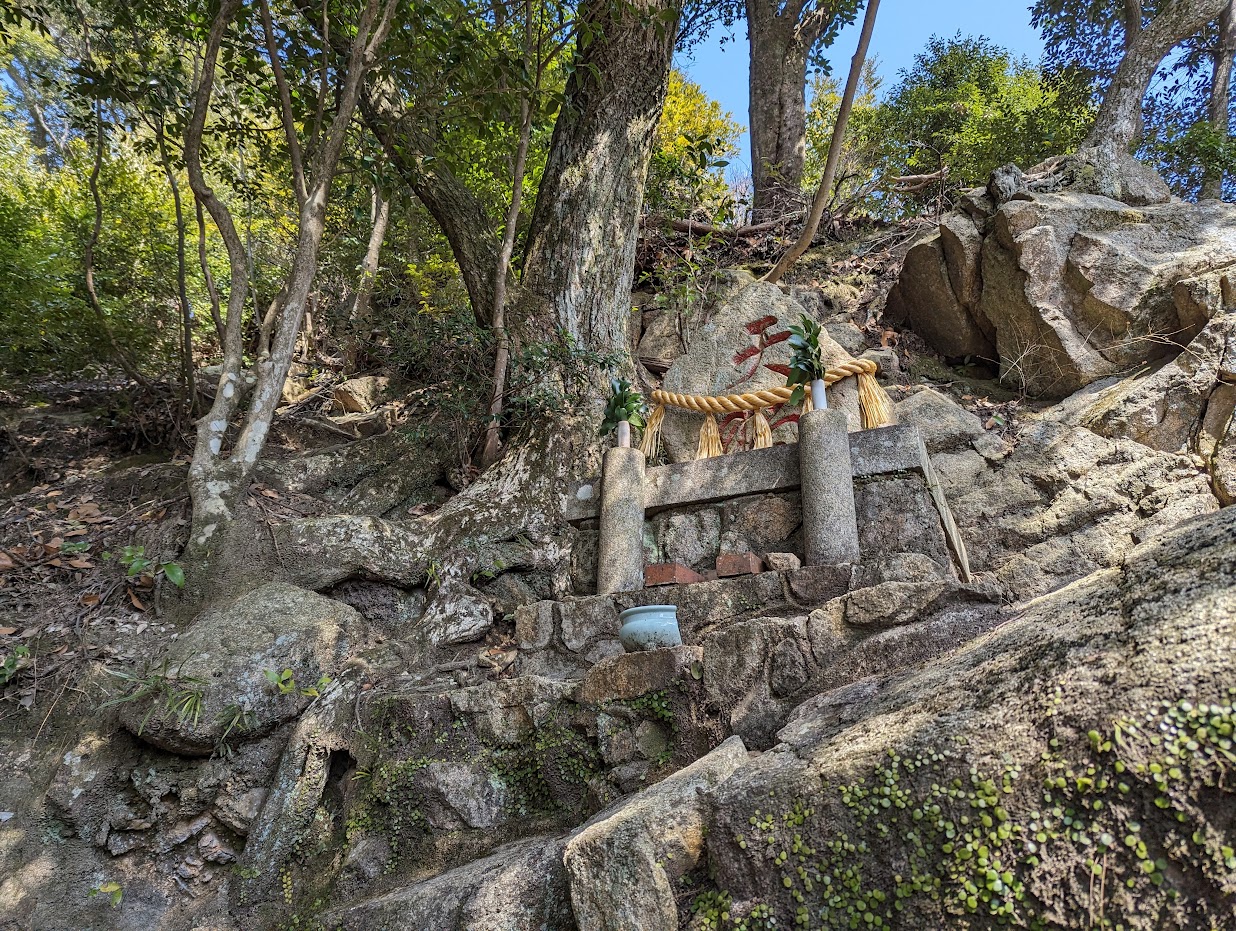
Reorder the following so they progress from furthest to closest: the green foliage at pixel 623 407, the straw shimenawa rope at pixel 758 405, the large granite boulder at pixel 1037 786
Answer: the green foliage at pixel 623 407
the straw shimenawa rope at pixel 758 405
the large granite boulder at pixel 1037 786

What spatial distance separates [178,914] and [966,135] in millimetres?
10725

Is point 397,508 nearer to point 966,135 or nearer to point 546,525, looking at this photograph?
point 546,525

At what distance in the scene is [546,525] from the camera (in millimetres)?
4598

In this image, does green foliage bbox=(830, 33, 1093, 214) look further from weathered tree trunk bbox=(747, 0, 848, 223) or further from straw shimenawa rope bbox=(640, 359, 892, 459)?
straw shimenawa rope bbox=(640, 359, 892, 459)

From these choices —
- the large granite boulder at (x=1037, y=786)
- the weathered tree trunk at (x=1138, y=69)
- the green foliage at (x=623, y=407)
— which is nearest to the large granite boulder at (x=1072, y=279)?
the weathered tree trunk at (x=1138, y=69)

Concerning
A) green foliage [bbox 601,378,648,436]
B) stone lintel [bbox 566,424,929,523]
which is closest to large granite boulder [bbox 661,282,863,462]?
green foliage [bbox 601,378,648,436]

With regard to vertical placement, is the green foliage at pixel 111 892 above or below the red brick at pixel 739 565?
below

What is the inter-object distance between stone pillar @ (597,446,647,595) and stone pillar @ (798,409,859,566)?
35.9 inches

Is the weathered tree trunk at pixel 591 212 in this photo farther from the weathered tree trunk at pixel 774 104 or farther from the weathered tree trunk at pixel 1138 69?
the weathered tree trunk at pixel 1138 69

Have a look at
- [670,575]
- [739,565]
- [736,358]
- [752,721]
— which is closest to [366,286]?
[736,358]

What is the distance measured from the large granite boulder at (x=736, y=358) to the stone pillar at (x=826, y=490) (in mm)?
1532

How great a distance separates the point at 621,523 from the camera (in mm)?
4395

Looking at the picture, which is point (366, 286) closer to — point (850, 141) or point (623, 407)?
point (623, 407)

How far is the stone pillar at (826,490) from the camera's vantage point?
12.6 feet
